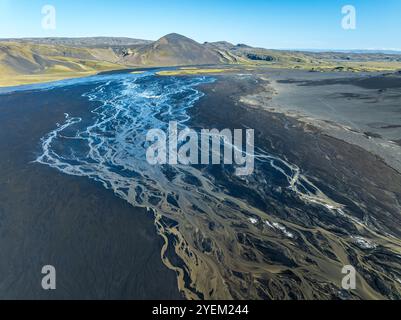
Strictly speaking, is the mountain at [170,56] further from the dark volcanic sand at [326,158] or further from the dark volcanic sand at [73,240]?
the dark volcanic sand at [73,240]

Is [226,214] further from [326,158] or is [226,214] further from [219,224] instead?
[326,158]

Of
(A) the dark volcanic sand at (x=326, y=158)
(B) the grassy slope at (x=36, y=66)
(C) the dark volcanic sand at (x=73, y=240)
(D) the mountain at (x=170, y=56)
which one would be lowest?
(C) the dark volcanic sand at (x=73, y=240)

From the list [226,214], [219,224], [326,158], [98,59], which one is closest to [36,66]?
[98,59]

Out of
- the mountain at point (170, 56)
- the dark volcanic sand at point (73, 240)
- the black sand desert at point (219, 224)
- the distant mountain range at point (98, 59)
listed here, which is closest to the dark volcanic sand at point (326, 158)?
the black sand desert at point (219, 224)

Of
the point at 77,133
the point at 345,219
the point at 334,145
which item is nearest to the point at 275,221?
the point at 345,219

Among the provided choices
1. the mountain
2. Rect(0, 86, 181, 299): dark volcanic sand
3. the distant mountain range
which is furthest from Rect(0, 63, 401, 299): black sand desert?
the mountain
